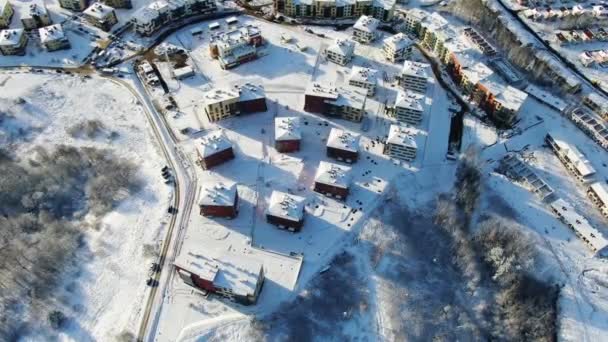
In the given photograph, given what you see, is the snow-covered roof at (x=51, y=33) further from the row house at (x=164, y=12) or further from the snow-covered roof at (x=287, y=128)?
the snow-covered roof at (x=287, y=128)

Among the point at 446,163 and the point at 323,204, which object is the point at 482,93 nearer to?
the point at 446,163

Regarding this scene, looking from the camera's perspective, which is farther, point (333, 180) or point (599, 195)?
point (599, 195)

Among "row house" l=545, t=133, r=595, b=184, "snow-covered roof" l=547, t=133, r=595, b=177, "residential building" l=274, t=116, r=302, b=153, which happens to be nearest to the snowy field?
"residential building" l=274, t=116, r=302, b=153

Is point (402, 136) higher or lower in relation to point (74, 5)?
higher

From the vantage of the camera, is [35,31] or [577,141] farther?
[35,31]

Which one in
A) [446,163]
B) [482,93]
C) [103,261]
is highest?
[482,93]

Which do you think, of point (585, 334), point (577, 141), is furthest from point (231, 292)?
point (577, 141)

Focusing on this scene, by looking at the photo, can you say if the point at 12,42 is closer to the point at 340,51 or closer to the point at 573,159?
the point at 340,51

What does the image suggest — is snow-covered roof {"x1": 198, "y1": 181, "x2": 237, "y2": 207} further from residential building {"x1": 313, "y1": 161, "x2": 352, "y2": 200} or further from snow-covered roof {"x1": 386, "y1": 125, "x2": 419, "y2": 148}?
snow-covered roof {"x1": 386, "y1": 125, "x2": 419, "y2": 148}

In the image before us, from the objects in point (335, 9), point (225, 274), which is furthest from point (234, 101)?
point (335, 9)
